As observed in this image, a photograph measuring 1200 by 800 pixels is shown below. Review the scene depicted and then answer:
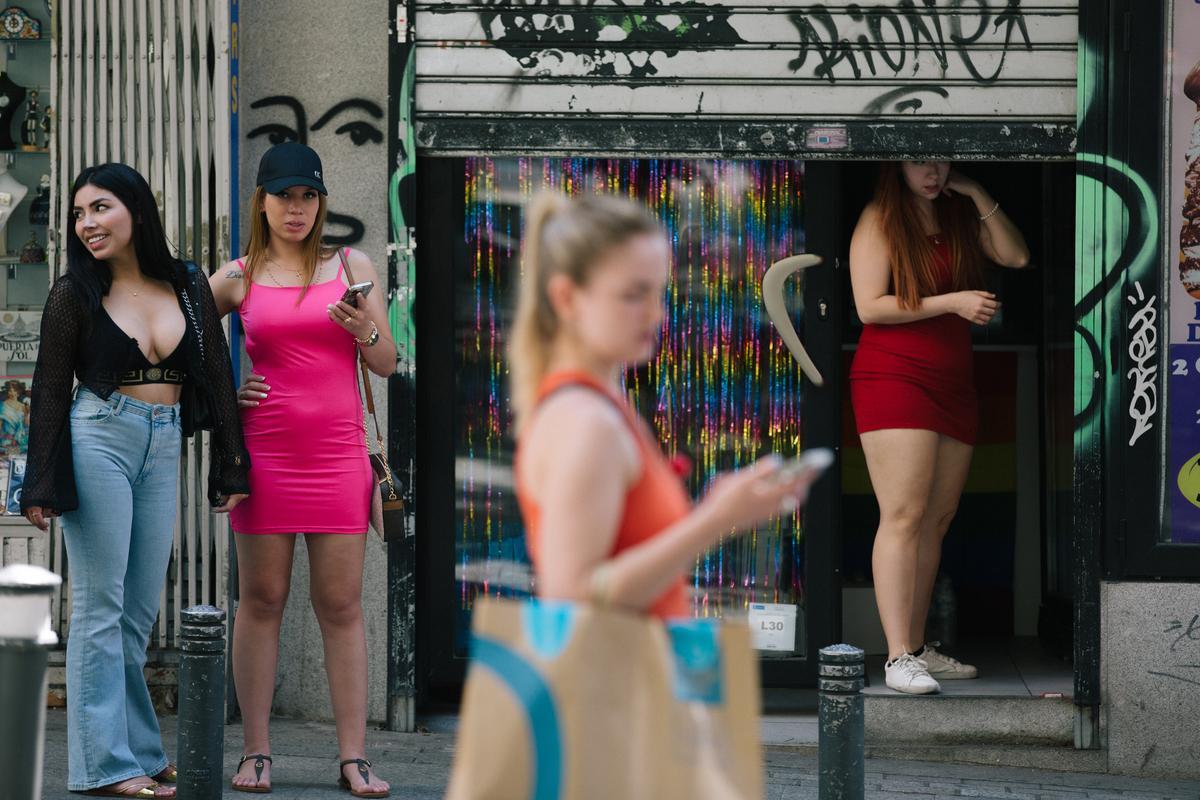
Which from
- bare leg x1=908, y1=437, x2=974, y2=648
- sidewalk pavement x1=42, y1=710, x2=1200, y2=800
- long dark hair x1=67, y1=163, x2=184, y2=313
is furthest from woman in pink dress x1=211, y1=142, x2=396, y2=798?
bare leg x1=908, y1=437, x2=974, y2=648

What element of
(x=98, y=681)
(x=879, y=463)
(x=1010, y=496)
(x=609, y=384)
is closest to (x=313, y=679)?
(x=98, y=681)

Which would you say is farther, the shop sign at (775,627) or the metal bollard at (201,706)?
the shop sign at (775,627)

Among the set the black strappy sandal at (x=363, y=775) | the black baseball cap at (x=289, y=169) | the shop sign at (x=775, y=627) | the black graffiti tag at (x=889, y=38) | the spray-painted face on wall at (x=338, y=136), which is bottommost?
the black strappy sandal at (x=363, y=775)

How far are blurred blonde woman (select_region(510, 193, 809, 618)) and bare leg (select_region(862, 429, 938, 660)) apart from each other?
4.19 meters

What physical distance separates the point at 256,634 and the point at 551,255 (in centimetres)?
323

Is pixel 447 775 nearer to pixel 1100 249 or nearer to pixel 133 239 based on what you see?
pixel 133 239

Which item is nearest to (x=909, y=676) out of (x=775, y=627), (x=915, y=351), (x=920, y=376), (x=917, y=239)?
(x=775, y=627)

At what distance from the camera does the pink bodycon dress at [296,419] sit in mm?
5680

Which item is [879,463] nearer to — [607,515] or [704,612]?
[704,612]

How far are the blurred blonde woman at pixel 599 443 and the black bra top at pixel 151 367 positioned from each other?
113 inches

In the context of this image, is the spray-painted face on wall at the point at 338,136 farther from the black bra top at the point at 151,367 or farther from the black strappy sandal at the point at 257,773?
the black strappy sandal at the point at 257,773

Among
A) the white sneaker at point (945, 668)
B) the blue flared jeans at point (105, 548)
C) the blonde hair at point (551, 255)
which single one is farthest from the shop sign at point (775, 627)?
the blonde hair at point (551, 255)

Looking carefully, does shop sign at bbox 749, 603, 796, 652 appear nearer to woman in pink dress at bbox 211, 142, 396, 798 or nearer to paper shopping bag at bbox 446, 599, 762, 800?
woman in pink dress at bbox 211, 142, 396, 798

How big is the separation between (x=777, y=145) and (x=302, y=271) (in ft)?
7.03
